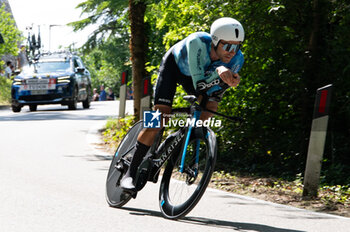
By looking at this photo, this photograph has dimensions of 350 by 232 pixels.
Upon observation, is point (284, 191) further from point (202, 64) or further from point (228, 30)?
point (228, 30)

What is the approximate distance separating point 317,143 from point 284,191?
0.93 metres

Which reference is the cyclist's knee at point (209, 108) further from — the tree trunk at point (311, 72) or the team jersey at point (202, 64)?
Result: the tree trunk at point (311, 72)

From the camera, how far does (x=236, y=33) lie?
4.89 meters

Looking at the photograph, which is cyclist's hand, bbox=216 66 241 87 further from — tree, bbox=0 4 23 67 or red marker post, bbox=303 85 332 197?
tree, bbox=0 4 23 67

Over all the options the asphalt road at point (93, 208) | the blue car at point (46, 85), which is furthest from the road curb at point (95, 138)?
the blue car at point (46, 85)

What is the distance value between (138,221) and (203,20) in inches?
167

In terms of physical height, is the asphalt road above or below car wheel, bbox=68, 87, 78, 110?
above

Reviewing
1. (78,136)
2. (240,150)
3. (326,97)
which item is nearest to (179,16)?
(240,150)

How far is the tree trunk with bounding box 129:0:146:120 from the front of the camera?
12188 millimetres

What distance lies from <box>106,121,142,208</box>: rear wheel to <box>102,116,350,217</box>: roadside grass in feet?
5.90

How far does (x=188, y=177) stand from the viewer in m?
5.23

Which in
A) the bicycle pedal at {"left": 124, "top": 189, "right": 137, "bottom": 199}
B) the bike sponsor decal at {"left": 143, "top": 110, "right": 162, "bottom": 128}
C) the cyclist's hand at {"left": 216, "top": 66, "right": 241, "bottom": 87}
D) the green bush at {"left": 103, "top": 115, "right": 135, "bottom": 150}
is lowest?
the green bush at {"left": 103, "top": 115, "right": 135, "bottom": 150}

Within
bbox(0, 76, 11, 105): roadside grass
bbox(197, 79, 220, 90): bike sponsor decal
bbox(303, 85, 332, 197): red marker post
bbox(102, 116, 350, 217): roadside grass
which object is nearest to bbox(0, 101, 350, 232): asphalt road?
bbox(102, 116, 350, 217): roadside grass

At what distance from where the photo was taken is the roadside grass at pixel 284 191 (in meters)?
6.55
